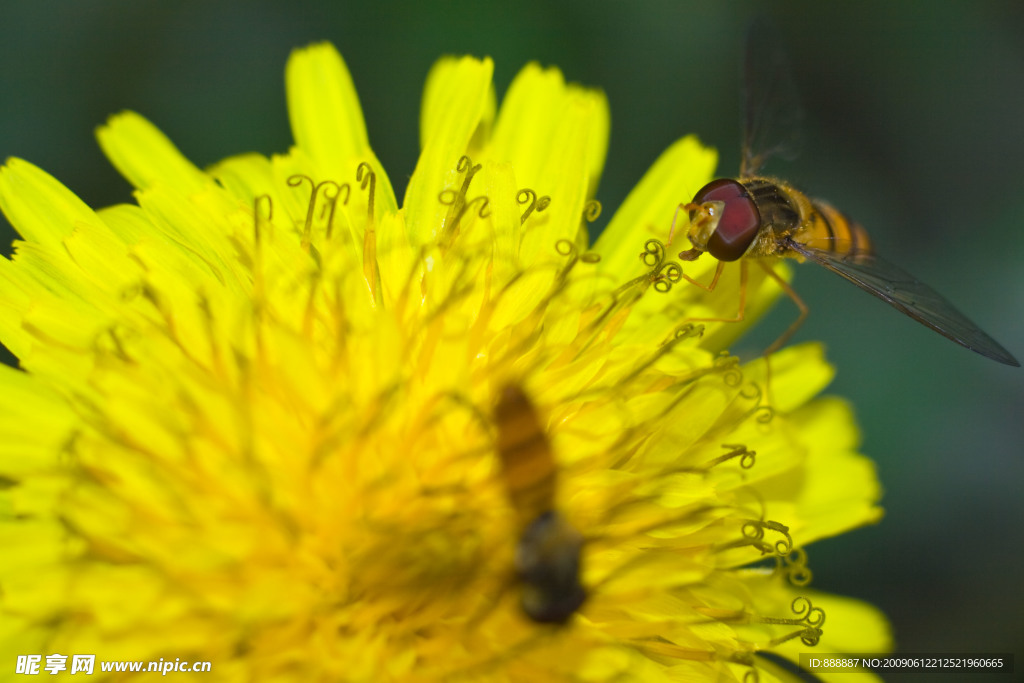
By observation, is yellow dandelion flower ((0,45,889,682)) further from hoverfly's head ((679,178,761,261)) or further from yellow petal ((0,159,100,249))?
hoverfly's head ((679,178,761,261))

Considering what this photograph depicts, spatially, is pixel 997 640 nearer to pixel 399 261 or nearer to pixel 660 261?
pixel 660 261

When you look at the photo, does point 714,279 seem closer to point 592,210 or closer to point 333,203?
point 592,210

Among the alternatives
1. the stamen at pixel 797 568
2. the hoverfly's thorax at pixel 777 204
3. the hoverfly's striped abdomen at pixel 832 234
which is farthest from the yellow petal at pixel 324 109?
the stamen at pixel 797 568

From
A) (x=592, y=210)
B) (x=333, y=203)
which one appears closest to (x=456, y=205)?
(x=333, y=203)

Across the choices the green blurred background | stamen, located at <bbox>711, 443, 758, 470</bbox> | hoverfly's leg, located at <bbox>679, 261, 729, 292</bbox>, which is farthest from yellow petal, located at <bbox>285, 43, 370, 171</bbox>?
stamen, located at <bbox>711, 443, 758, 470</bbox>

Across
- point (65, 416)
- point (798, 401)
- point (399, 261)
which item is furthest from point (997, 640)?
point (65, 416)

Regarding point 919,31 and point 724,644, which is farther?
point 919,31
